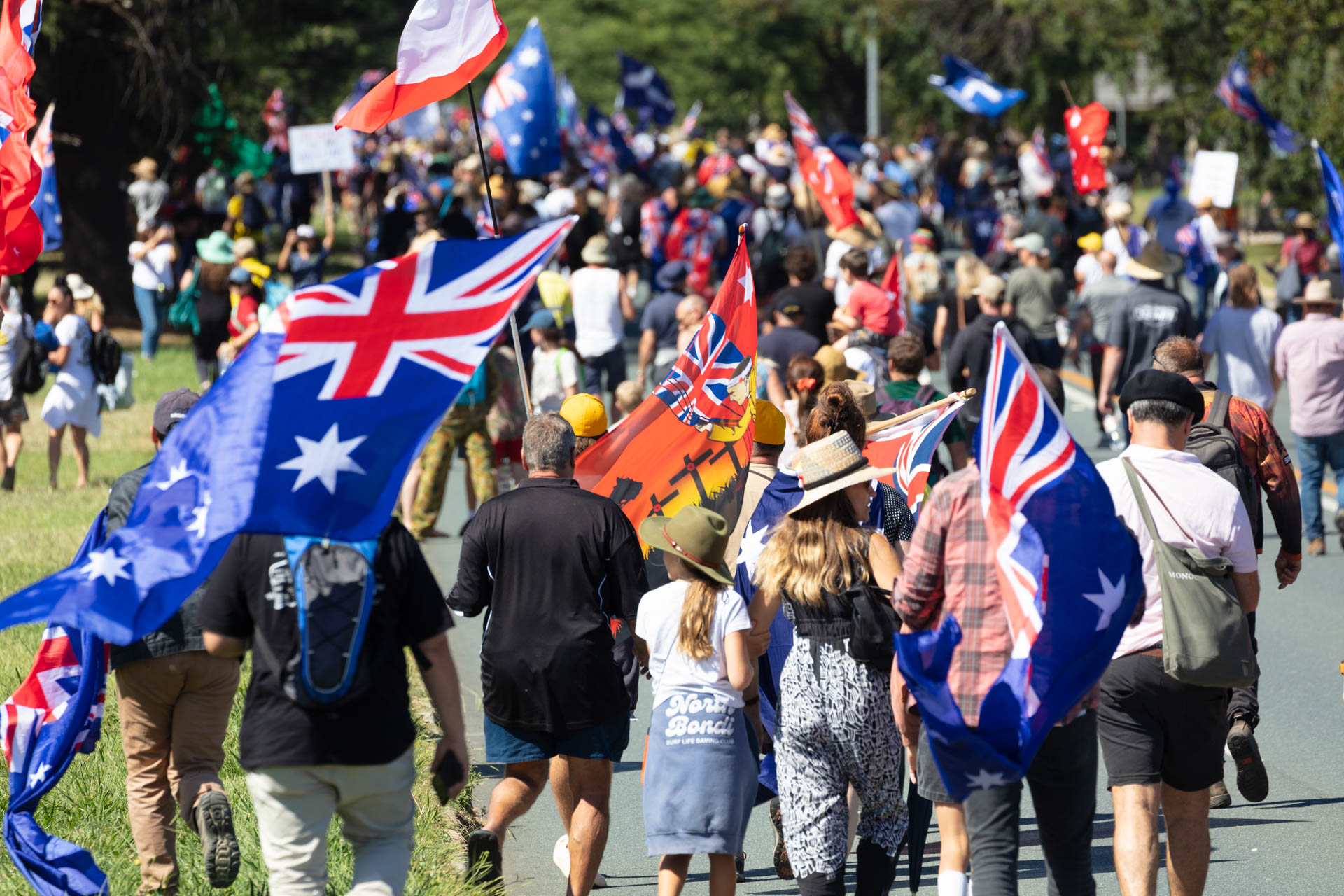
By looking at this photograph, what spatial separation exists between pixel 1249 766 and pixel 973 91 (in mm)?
20639

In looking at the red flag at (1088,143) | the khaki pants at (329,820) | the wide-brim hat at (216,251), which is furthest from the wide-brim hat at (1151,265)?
the wide-brim hat at (216,251)

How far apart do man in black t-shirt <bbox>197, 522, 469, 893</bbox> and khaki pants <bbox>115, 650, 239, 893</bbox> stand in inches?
48.4

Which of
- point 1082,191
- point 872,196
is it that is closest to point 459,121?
point 872,196

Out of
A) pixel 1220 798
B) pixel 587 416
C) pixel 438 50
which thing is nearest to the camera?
pixel 1220 798

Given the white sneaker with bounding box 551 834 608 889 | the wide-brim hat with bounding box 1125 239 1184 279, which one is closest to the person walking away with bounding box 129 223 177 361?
the wide-brim hat with bounding box 1125 239 1184 279

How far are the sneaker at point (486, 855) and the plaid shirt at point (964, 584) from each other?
1805mm

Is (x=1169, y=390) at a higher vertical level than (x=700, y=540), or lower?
higher

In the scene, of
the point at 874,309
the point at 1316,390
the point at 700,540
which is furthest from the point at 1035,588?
the point at 1316,390

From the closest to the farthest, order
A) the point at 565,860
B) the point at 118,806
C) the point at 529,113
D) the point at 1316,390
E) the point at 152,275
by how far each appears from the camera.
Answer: the point at 565,860 < the point at 118,806 < the point at 1316,390 < the point at 529,113 < the point at 152,275

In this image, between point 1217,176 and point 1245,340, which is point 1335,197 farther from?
point 1217,176

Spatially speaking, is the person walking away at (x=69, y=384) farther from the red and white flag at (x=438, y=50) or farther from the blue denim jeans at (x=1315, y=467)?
the blue denim jeans at (x=1315, y=467)

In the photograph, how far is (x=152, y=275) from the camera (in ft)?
74.7

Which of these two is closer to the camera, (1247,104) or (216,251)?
(216,251)

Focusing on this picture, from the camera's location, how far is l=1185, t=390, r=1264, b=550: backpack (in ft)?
22.7
